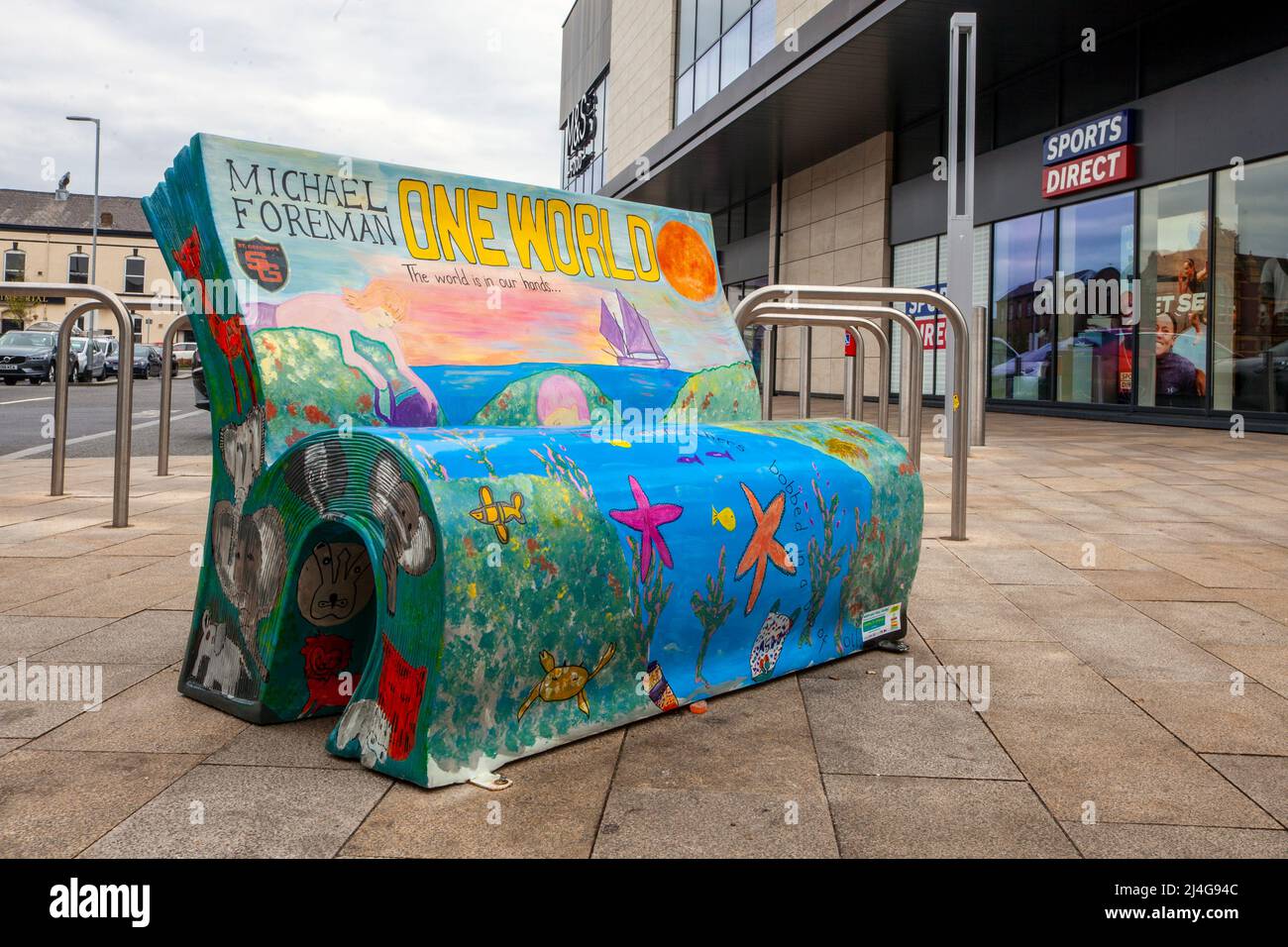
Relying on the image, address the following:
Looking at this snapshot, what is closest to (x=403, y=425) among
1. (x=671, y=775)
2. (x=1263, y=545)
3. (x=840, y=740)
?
(x=671, y=775)

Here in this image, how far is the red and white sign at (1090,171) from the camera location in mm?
14523

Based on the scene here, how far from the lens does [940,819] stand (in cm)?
200

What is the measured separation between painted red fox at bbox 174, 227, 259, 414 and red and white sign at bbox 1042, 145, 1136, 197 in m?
14.2

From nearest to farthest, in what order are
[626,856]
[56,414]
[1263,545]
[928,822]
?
[626,856] < [928,822] < [1263,545] < [56,414]

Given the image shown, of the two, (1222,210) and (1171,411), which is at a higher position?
(1222,210)

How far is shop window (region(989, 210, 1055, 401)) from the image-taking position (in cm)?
1662

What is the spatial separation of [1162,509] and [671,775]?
5.24m

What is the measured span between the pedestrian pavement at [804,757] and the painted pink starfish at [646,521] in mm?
388

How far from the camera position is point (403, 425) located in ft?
8.89

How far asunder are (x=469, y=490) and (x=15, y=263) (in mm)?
67673

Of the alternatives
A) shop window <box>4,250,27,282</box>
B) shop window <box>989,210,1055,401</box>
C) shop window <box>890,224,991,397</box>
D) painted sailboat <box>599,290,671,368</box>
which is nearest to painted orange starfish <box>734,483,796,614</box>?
painted sailboat <box>599,290,671,368</box>

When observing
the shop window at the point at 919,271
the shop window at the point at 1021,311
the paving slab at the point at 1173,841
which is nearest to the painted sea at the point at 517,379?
the paving slab at the point at 1173,841

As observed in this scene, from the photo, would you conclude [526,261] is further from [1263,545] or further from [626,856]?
[1263,545]
